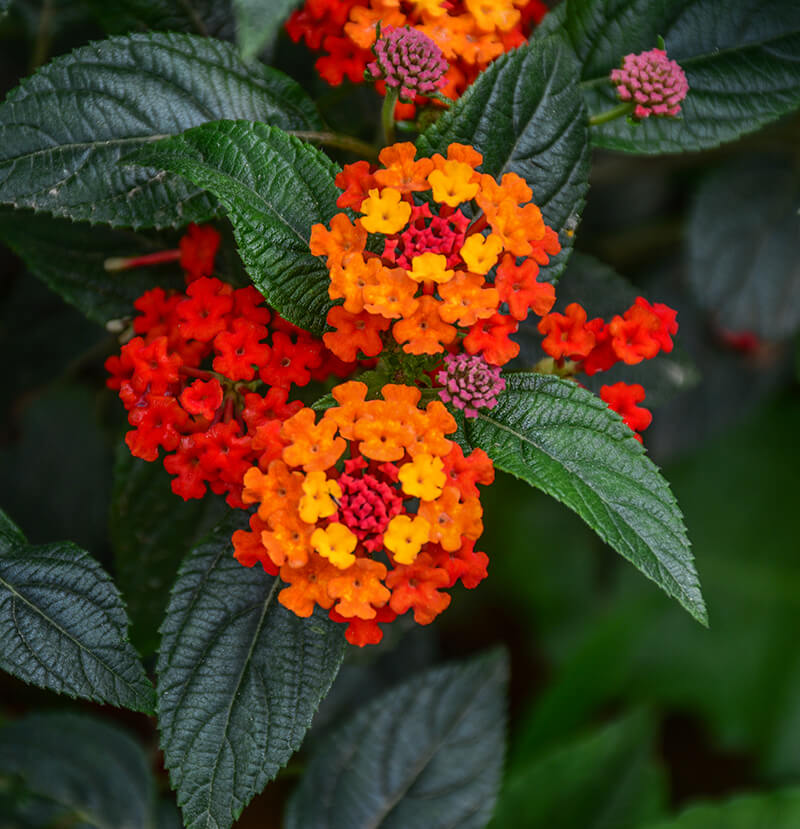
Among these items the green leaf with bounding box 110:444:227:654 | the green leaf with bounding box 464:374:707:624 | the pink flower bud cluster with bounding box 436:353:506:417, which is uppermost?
the pink flower bud cluster with bounding box 436:353:506:417

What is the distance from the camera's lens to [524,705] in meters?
2.17

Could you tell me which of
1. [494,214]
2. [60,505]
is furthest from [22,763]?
[494,214]

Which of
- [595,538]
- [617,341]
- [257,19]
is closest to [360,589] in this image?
[617,341]

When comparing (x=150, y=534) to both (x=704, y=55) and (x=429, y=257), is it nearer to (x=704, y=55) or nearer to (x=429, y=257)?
(x=429, y=257)

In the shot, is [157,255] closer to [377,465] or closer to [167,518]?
[167,518]

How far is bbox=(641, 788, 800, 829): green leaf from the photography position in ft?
5.01

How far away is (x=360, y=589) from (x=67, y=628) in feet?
1.05

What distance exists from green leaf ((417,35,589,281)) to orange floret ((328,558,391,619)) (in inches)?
15.7

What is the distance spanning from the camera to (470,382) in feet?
2.84

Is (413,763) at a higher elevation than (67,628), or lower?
lower

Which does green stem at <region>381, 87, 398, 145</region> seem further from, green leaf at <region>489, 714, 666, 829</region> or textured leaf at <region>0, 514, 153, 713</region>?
green leaf at <region>489, 714, 666, 829</region>

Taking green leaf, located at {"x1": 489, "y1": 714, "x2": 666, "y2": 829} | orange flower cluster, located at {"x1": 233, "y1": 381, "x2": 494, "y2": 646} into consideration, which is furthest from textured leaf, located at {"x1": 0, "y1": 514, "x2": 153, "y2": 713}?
green leaf, located at {"x1": 489, "y1": 714, "x2": 666, "y2": 829}

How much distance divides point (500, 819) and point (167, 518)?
0.89 meters

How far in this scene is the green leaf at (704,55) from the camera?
107cm
